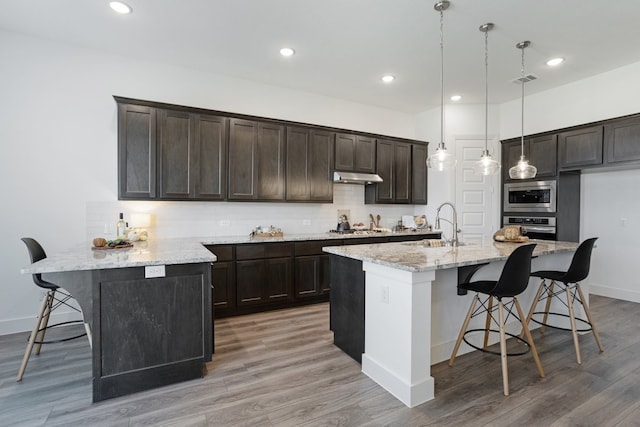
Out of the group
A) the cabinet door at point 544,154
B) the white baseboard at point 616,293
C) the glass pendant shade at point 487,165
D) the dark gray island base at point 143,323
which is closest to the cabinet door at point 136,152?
the dark gray island base at point 143,323

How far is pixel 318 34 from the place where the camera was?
10.5ft

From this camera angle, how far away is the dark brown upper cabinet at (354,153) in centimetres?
470

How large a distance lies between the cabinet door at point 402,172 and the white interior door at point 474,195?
0.81 metres

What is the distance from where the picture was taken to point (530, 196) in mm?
4859

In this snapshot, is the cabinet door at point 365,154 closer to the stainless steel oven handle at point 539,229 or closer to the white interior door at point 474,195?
the white interior door at point 474,195

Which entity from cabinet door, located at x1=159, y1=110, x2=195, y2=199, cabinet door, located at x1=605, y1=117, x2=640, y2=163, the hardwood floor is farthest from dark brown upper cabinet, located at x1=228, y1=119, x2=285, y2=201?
cabinet door, located at x1=605, y1=117, x2=640, y2=163

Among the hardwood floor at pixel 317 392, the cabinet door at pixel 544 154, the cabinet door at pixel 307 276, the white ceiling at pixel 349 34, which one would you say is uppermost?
the white ceiling at pixel 349 34

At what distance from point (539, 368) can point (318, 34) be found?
11.6ft

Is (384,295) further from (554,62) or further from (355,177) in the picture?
(554,62)

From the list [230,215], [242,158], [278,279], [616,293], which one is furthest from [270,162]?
[616,293]

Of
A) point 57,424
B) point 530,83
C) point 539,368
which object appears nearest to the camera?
point 57,424

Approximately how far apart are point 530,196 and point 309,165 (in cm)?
347

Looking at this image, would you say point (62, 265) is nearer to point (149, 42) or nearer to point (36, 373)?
point (36, 373)

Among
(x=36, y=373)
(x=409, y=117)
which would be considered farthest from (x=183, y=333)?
(x=409, y=117)
